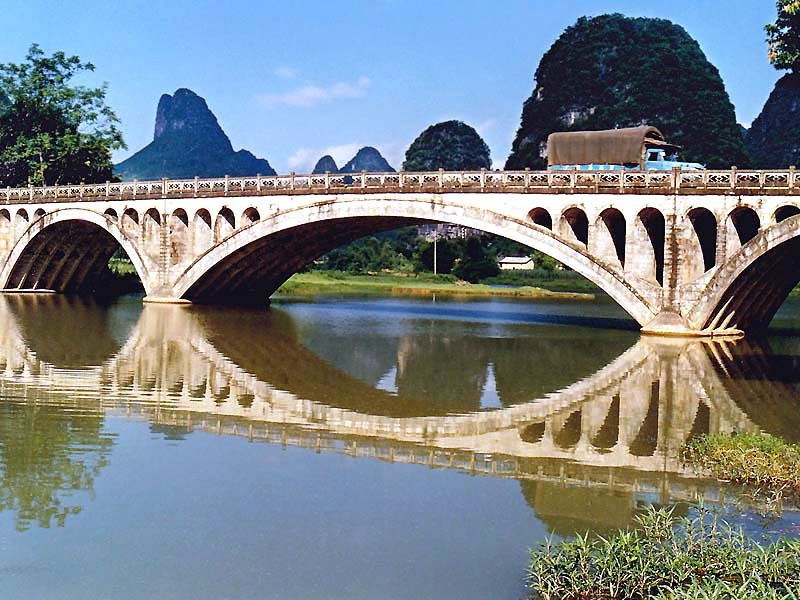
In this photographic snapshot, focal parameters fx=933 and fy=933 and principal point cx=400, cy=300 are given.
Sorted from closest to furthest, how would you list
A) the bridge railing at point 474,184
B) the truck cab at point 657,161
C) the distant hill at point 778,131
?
the bridge railing at point 474,184 → the truck cab at point 657,161 → the distant hill at point 778,131

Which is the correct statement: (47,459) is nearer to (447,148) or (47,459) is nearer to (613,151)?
(613,151)

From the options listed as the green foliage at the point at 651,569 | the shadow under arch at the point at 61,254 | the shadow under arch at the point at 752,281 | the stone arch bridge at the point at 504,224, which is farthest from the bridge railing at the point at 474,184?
the green foliage at the point at 651,569

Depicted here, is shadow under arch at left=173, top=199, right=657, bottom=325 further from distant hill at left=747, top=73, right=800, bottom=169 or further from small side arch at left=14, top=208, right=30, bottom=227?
→ distant hill at left=747, top=73, right=800, bottom=169

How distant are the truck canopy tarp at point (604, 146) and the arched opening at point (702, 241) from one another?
22.8 ft

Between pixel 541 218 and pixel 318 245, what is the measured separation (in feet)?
58.3

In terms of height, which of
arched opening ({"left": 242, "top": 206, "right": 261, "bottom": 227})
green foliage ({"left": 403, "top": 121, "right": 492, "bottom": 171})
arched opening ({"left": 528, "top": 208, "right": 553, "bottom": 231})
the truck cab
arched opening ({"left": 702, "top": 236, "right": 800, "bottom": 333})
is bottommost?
arched opening ({"left": 702, "top": 236, "right": 800, "bottom": 333})

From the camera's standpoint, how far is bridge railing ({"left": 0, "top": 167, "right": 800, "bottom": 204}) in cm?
3917

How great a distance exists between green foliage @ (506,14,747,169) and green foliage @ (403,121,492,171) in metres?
8.15

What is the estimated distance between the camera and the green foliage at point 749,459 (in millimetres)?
16984

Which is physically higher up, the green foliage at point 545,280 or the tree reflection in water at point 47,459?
the green foliage at point 545,280

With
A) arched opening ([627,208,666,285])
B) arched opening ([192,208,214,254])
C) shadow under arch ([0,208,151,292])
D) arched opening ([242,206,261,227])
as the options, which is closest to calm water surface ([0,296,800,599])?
arched opening ([627,208,666,285])

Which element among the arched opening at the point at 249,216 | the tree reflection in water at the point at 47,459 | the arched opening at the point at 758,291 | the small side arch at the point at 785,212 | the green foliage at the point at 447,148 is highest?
the green foliage at the point at 447,148

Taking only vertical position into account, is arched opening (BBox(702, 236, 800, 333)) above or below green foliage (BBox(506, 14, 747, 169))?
below

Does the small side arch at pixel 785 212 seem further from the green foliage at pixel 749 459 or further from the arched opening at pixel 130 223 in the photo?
the arched opening at pixel 130 223
